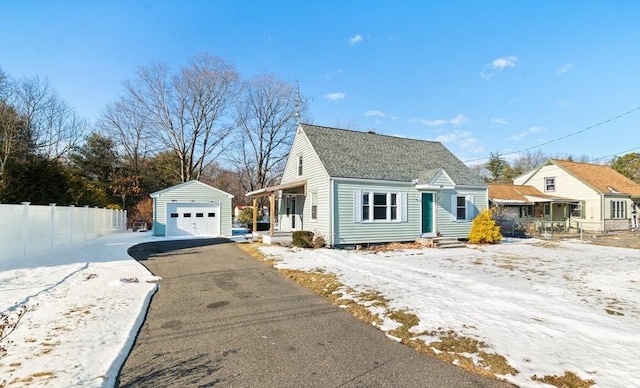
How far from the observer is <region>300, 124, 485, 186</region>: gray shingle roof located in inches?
601

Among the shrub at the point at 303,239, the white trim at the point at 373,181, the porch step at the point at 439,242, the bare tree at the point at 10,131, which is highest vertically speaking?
the bare tree at the point at 10,131

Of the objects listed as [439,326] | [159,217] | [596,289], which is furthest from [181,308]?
[159,217]

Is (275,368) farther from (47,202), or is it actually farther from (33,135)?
(33,135)

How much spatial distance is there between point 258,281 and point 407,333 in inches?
175

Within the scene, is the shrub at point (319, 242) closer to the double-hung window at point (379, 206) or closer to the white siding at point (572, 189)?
the double-hung window at point (379, 206)

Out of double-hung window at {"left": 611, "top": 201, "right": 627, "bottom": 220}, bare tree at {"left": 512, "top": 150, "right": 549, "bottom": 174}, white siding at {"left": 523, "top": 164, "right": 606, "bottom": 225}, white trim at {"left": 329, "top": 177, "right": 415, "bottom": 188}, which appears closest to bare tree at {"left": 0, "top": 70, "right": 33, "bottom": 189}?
white trim at {"left": 329, "top": 177, "right": 415, "bottom": 188}

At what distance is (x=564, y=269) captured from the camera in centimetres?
963

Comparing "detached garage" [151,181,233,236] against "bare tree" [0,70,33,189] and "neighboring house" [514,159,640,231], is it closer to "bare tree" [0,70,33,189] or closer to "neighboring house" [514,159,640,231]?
"bare tree" [0,70,33,189]

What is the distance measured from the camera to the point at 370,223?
14961 mm

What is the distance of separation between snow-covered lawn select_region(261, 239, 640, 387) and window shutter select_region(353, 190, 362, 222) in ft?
9.38

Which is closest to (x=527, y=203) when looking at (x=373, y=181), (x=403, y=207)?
(x=403, y=207)

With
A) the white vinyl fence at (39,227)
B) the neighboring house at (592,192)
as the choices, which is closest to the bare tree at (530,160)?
the neighboring house at (592,192)

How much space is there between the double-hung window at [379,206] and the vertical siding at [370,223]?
7.6 inches

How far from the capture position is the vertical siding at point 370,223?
14.3 metres
